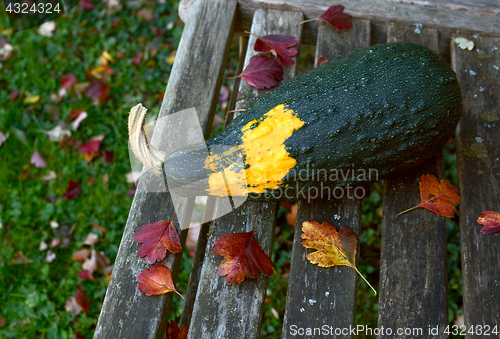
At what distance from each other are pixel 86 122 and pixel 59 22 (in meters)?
1.15

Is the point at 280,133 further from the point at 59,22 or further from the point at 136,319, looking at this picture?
the point at 59,22

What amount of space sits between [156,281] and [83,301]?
3.49ft

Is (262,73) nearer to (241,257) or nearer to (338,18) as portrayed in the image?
(338,18)

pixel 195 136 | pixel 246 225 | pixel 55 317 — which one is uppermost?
pixel 195 136

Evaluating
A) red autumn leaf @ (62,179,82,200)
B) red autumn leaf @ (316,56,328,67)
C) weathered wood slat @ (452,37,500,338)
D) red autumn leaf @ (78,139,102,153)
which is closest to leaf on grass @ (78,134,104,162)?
red autumn leaf @ (78,139,102,153)

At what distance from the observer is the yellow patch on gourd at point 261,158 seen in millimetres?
1398

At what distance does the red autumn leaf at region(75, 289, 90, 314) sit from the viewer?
2.24m

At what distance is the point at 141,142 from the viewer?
1.42 metres

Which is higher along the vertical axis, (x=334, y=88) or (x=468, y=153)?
(x=334, y=88)

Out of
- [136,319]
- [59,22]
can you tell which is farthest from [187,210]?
Answer: [59,22]

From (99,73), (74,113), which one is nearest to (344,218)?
(74,113)

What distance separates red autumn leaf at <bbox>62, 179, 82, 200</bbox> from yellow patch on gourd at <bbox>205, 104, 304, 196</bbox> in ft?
5.12

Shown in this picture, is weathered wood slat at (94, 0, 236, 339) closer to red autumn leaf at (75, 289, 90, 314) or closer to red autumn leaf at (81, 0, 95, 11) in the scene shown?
red autumn leaf at (75, 289, 90, 314)

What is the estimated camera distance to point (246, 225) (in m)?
1.60
